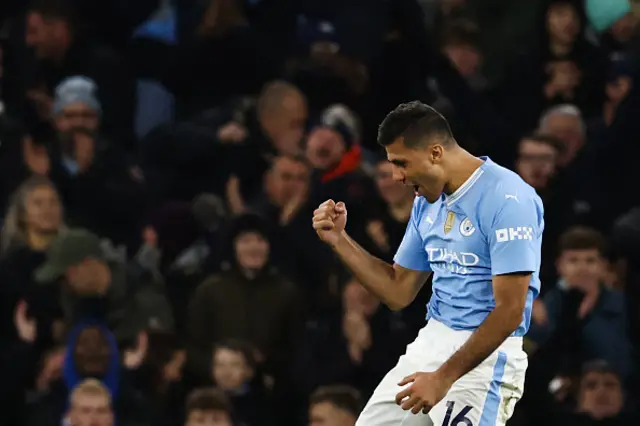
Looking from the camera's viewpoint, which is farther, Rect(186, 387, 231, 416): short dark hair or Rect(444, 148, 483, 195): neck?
Rect(186, 387, 231, 416): short dark hair

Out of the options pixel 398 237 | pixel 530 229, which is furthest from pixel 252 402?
pixel 530 229

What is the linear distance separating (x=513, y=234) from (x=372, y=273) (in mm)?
789

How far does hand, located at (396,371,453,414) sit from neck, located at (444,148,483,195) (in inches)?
29.4

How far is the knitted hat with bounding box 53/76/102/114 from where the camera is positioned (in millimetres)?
10547

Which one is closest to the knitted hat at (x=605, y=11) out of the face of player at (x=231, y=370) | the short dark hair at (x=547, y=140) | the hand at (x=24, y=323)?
the short dark hair at (x=547, y=140)

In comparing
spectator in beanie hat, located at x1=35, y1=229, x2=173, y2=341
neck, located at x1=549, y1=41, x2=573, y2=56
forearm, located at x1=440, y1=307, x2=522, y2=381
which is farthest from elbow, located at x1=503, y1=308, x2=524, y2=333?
neck, located at x1=549, y1=41, x2=573, y2=56

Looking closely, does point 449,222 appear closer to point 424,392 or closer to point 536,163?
point 424,392

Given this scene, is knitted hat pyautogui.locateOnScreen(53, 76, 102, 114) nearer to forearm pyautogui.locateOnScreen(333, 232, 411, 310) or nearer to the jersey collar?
forearm pyautogui.locateOnScreen(333, 232, 411, 310)

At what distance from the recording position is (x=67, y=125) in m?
10.5

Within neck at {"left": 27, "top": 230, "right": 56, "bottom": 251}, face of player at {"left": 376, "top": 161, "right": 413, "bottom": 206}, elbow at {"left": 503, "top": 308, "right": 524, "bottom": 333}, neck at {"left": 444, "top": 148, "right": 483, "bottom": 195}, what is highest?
face of player at {"left": 376, "top": 161, "right": 413, "bottom": 206}

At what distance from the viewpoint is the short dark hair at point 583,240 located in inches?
363

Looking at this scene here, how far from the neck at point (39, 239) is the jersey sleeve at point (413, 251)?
383 centimetres

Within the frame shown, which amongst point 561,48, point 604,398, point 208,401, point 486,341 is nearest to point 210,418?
point 208,401

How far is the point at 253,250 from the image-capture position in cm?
937
